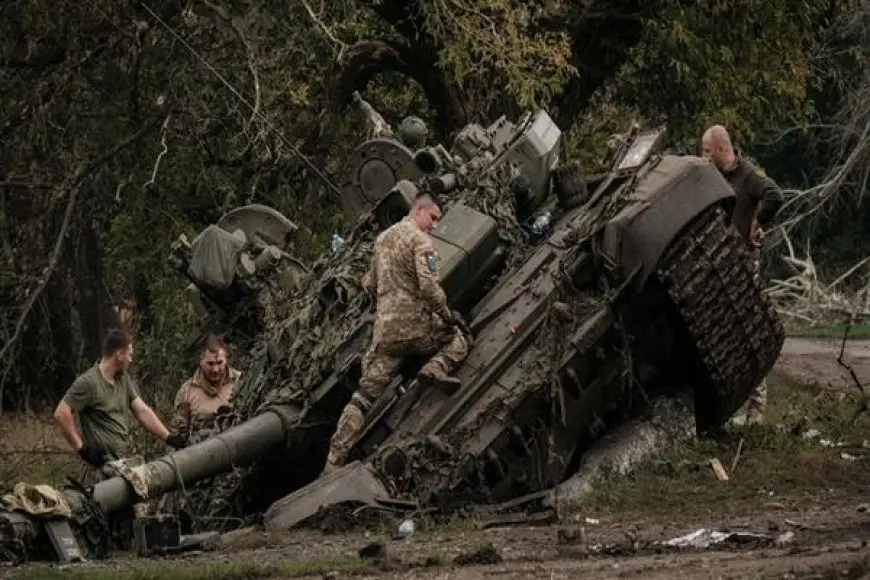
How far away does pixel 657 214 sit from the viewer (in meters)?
15.1

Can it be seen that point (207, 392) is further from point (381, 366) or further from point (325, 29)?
point (325, 29)

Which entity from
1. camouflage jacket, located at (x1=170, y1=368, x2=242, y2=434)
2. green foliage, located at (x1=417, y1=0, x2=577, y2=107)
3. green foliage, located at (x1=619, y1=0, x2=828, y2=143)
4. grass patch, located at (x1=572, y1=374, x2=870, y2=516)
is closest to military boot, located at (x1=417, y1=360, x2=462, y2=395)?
grass patch, located at (x1=572, y1=374, x2=870, y2=516)

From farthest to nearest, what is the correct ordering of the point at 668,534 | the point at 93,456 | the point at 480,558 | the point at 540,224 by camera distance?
the point at 540,224 < the point at 93,456 < the point at 668,534 < the point at 480,558

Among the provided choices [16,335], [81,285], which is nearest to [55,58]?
[16,335]

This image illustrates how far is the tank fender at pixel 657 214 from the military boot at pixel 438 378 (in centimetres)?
122

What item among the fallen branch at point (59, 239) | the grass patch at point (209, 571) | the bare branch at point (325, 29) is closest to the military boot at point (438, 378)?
the grass patch at point (209, 571)

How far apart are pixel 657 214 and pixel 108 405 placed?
11.8ft

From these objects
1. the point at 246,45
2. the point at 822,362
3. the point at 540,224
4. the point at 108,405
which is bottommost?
the point at 822,362

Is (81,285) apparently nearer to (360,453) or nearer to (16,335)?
(16,335)

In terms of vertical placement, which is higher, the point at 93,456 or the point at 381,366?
the point at 93,456

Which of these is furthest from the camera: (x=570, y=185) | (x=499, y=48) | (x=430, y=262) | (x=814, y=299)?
(x=814, y=299)

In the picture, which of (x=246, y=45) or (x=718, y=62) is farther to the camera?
(x=718, y=62)

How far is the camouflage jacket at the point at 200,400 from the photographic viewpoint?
17172mm

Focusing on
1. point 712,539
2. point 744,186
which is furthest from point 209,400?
point 712,539
